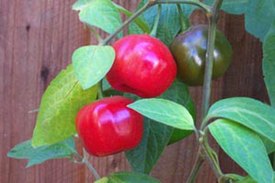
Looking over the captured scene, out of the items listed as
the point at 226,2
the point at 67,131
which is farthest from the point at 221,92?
the point at 67,131

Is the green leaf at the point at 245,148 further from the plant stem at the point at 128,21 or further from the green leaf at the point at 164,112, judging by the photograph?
the plant stem at the point at 128,21

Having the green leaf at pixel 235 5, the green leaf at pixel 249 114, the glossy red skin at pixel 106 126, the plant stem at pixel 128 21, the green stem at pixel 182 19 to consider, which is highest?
the plant stem at pixel 128 21

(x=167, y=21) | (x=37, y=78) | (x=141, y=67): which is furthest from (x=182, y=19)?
(x=37, y=78)

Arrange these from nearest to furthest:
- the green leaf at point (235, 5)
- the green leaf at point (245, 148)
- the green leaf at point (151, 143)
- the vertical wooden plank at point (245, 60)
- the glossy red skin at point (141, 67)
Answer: the green leaf at point (245, 148) < the glossy red skin at point (141, 67) < the green leaf at point (151, 143) < the green leaf at point (235, 5) < the vertical wooden plank at point (245, 60)

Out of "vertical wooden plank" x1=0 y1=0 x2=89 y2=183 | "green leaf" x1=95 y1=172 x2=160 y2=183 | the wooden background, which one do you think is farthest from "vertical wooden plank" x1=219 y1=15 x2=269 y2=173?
"green leaf" x1=95 y1=172 x2=160 y2=183

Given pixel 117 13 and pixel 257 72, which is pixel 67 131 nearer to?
pixel 117 13

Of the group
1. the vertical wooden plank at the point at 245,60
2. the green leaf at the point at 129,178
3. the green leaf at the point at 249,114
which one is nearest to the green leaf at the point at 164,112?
the green leaf at the point at 249,114
